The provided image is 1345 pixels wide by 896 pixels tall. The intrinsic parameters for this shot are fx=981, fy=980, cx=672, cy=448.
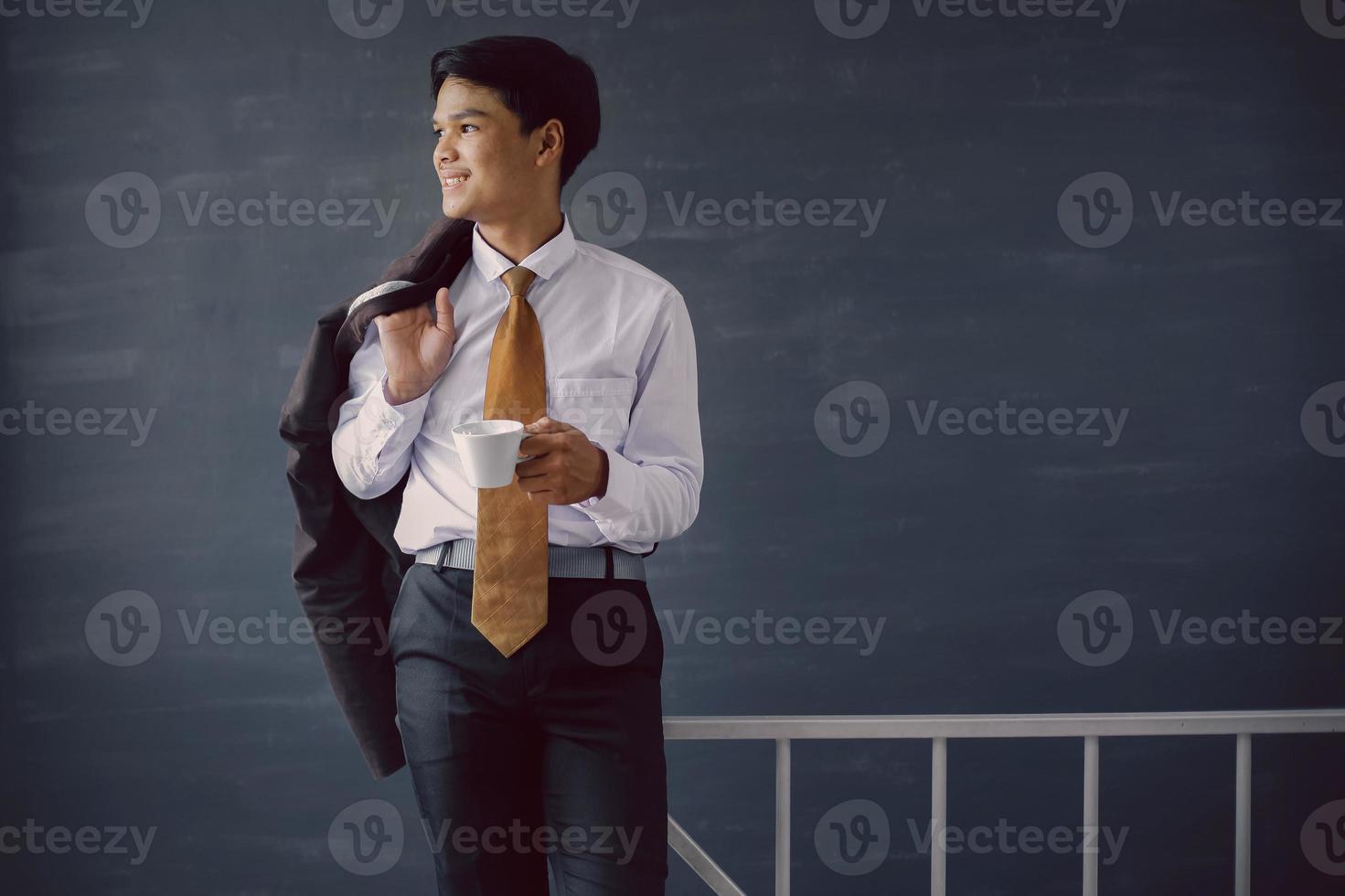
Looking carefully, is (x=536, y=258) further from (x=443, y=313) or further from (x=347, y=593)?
(x=347, y=593)

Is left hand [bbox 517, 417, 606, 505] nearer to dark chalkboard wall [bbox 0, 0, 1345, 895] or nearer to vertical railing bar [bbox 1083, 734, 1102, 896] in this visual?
vertical railing bar [bbox 1083, 734, 1102, 896]

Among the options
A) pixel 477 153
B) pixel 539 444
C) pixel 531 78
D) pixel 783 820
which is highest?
pixel 531 78

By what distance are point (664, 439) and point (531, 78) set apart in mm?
528

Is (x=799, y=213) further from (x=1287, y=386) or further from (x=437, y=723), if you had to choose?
(x=437, y=723)

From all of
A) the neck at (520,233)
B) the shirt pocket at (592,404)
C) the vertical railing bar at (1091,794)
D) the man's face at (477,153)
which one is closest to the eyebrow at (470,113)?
the man's face at (477,153)

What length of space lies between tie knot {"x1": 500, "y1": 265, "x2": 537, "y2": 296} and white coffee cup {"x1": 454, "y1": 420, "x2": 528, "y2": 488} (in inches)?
11.9

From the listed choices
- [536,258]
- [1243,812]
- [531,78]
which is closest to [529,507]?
[536,258]

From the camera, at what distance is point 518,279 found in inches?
52.7

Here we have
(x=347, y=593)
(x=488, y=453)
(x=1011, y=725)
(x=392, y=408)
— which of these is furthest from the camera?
(x=347, y=593)

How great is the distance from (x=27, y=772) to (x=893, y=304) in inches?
93.9

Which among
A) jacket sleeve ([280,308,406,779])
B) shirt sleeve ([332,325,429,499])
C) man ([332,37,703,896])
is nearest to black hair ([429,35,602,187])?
man ([332,37,703,896])

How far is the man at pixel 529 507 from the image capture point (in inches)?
49.7

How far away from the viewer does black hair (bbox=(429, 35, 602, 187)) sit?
4.34ft

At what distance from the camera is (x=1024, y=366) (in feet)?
7.88
